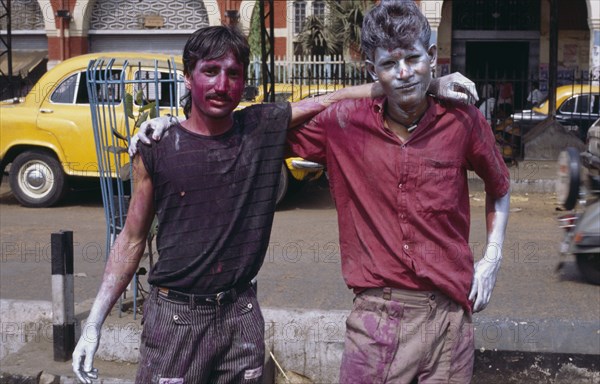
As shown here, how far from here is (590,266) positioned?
23.6ft

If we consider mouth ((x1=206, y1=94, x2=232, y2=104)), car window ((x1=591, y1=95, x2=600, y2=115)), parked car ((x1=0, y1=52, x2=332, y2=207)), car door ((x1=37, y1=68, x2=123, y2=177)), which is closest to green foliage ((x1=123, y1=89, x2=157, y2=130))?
mouth ((x1=206, y1=94, x2=232, y2=104))

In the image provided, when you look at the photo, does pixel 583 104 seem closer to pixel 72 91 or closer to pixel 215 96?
pixel 72 91

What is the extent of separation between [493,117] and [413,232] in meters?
11.2

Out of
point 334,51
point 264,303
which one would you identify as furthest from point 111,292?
point 334,51

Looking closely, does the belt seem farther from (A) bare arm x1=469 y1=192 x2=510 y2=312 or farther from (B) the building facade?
(B) the building facade

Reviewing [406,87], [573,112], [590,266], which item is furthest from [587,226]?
[573,112]

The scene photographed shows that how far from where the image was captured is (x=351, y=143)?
3.01m

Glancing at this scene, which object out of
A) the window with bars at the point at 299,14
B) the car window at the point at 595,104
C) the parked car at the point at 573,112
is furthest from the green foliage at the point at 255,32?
the car window at the point at 595,104

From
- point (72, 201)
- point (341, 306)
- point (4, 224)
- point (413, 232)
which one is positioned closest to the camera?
point (413, 232)

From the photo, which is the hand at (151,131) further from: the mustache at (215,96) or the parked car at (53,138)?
the parked car at (53,138)

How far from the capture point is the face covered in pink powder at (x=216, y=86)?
9.64ft

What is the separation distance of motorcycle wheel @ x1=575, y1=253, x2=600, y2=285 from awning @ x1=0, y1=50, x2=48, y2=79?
18196 millimetres

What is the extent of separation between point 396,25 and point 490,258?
0.87m

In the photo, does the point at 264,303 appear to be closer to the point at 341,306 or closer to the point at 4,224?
the point at 341,306
